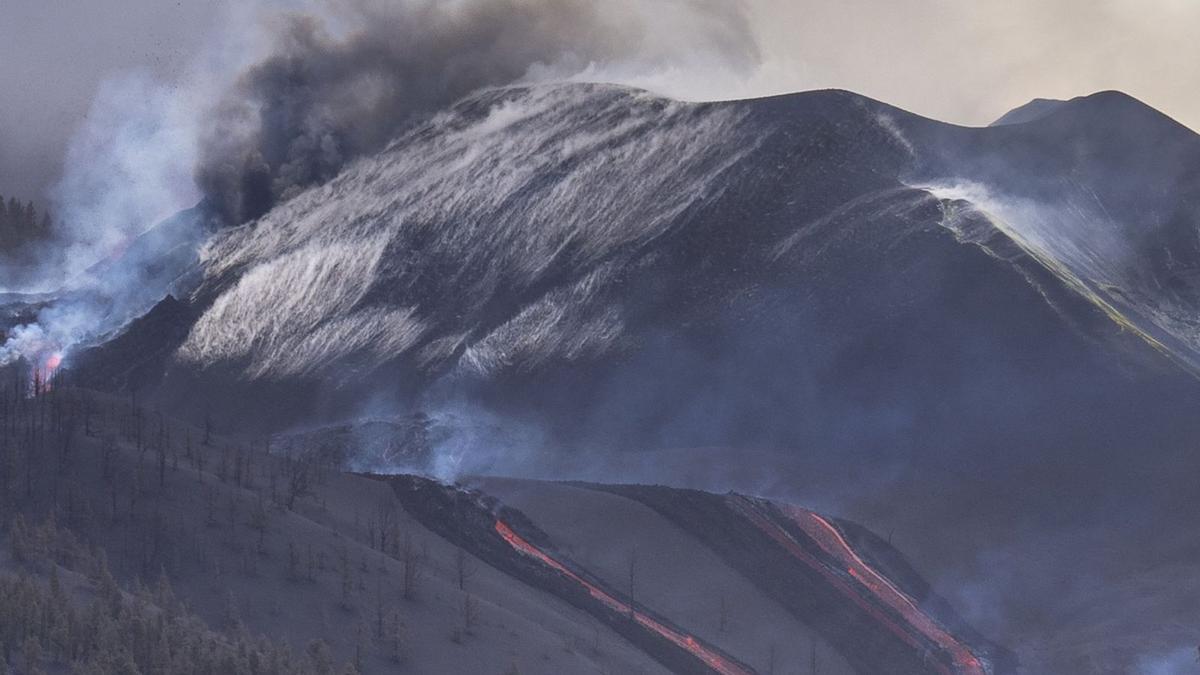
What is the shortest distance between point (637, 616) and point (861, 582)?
13169mm

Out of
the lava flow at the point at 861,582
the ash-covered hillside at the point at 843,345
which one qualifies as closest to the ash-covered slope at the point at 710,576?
the lava flow at the point at 861,582

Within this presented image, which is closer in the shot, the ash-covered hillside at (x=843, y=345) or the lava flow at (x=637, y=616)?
the lava flow at (x=637, y=616)

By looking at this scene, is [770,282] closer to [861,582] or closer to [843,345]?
[843,345]

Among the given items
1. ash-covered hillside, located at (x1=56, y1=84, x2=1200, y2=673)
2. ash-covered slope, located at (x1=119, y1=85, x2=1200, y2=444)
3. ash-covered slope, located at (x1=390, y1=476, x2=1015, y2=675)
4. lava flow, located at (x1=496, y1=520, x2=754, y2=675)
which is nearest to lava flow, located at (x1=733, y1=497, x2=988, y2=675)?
ash-covered slope, located at (x1=390, y1=476, x2=1015, y2=675)

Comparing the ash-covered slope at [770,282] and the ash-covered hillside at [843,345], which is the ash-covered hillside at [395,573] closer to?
the ash-covered hillside at [843,345]

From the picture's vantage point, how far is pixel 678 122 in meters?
199

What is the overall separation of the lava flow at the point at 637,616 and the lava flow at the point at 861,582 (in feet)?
34.1

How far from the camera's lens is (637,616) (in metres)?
125

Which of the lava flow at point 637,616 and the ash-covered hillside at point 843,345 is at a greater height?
the ash-covered hillside at point 843,345

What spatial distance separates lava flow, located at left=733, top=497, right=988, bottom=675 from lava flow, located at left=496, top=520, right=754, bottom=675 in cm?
1038

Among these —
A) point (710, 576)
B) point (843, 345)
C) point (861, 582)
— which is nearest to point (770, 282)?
point (843, 345)

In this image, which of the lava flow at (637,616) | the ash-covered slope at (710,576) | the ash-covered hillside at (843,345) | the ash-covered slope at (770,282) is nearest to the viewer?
the lava flow at (637,616)

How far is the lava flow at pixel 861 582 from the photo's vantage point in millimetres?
122500

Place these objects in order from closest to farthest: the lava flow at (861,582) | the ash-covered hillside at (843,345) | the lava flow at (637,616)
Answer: the lava flow at (637,616), the lava flow at (861,582), the ash-covered hillside at (843,345)
